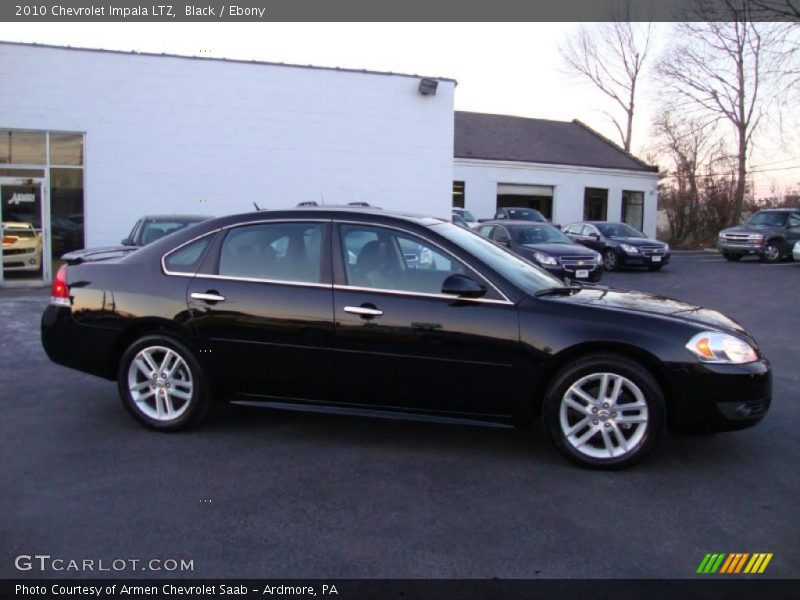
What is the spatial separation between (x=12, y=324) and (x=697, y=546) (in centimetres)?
936

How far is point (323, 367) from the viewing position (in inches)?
193

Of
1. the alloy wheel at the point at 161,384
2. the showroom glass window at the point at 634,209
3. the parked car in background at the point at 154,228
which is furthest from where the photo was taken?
the showroom glass window at the point at 634,209

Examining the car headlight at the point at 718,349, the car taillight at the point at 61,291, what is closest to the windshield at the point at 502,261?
the car headlight at the point at 718,349

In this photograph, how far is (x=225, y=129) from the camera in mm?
16641

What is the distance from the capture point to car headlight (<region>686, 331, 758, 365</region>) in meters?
4.47

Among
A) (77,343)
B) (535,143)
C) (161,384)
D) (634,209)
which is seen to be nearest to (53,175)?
(77,343)

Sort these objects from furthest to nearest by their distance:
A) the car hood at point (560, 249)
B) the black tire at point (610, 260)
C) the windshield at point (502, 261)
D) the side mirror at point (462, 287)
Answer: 1. the black tire at point (610, 260)
2. the car hood at point (560, 249)
3. the windshield at point (502, 261)
4. the side mirror at point (462, 287)

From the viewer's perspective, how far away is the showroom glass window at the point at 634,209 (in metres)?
39.8

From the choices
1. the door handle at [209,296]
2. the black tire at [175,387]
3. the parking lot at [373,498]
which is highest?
the door handle at [209,296]

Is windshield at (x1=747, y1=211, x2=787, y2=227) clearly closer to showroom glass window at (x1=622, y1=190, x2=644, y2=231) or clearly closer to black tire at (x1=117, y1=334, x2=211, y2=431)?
showroom glass window at (x1=622, y1=190, x2=644, y2=231)

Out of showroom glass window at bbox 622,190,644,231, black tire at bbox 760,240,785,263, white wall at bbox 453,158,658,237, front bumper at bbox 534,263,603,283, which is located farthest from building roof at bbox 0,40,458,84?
showroom glass window at bbox 622,190,644,231

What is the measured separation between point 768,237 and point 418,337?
22277 millimetres

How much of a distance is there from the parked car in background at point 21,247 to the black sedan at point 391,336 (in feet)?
34.6
